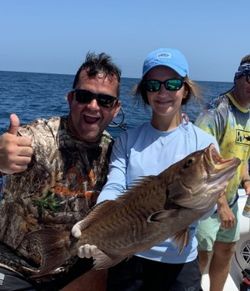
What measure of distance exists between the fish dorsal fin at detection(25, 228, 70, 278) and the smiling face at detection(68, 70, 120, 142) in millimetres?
845

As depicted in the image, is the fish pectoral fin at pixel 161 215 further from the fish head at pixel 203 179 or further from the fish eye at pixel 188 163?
the fish eye at pixel 188 163

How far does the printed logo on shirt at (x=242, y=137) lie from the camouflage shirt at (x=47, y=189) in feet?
4.91

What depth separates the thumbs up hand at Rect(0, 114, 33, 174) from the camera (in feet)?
10.2

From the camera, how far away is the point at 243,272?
576 centimetres

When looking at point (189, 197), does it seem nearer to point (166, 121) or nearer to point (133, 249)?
point (133, 249)

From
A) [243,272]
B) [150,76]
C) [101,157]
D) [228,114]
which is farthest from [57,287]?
[243,272]

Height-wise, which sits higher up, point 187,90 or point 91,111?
point 187,90

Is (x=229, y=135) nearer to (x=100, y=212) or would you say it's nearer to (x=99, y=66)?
(x=99, y=66)

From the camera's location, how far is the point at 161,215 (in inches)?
116

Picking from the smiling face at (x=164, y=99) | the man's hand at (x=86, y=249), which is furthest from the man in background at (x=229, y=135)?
the man's hand at (x=86, y=249)

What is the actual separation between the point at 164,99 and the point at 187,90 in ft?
1.11

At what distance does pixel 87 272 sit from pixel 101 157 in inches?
37.7

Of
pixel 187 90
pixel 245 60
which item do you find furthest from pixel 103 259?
pixel 245 60

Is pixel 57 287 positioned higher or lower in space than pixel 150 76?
lower
